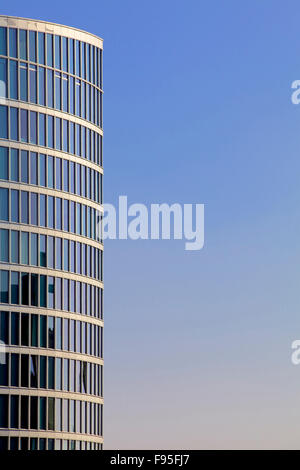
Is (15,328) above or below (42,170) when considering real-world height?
below

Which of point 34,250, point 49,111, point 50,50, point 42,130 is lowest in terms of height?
point 34,250

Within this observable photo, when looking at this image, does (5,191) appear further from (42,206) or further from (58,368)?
(58,368)

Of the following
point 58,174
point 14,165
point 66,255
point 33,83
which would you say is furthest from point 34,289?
point 33,83

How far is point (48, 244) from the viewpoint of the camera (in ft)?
403

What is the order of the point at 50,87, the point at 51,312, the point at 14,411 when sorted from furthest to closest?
the point at 50,87 < the point at 51,312 < the point at 14,411

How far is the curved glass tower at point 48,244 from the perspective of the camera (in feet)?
389

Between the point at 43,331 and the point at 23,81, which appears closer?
the point at 43,331

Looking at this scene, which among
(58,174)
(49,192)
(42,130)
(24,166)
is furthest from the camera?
(58,174)

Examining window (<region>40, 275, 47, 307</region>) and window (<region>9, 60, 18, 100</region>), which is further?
window (<region>40, 275, 47, 307</region>)

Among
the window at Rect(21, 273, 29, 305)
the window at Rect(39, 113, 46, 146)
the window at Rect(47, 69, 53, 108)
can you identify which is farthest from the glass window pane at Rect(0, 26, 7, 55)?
the window at Rect(21, 273, 29, 305)

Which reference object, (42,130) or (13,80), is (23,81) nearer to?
(13,80)

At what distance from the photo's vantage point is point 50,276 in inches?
4813

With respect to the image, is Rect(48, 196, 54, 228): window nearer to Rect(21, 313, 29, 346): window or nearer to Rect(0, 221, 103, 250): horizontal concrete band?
Rect(0, 221, 103, 250): horizontal concrete band

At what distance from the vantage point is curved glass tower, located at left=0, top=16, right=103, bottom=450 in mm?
118688
